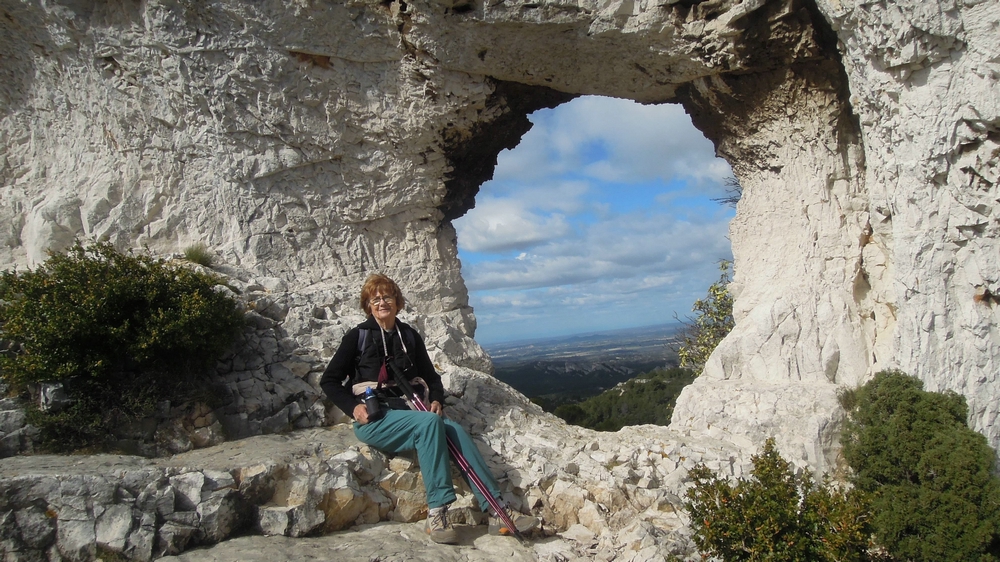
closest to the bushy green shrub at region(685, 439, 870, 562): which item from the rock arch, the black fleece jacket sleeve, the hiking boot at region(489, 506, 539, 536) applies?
the hiking boot at region(489, 506, 539, 536)

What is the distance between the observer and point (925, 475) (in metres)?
5.53

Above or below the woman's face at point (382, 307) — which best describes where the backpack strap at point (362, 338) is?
below

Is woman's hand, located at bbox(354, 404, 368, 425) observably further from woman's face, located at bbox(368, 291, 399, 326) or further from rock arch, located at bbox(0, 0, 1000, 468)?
rock arch, located at bbox(0, 0, 1000, 468)

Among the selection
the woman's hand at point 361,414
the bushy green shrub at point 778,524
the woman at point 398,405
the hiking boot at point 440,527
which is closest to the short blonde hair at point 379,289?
the woman at point 398,405

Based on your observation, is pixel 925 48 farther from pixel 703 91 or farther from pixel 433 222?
pixel 433 222

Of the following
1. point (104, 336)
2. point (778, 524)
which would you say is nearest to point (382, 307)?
point (104, 336)

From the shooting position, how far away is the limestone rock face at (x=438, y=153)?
265 inches

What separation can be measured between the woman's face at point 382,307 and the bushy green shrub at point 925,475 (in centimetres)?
472

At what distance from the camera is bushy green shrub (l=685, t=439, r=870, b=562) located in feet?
12.7

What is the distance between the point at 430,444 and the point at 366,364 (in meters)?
1.04

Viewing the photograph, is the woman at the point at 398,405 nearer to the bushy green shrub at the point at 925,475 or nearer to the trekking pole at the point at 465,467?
the trekking pole at the point at 465,467

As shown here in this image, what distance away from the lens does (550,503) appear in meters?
5.61

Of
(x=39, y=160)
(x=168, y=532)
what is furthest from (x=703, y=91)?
(x=39, y=160)

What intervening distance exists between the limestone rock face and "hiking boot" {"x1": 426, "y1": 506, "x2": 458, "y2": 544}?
1.97 m
